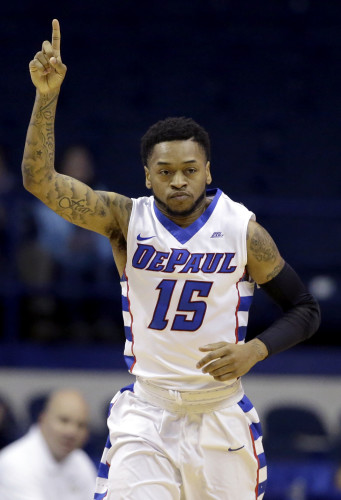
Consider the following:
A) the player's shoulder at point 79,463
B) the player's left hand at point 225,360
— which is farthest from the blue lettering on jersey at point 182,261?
the player's shoulder at point 79,463

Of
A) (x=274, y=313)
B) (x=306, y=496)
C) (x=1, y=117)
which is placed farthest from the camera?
(x=1, y=117)

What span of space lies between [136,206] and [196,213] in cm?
29

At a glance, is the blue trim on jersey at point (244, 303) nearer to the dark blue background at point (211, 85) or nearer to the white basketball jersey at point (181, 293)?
the white basketball jersey at point (181, 293)

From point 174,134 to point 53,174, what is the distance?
1.92 feet

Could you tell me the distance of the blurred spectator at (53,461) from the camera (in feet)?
20.8

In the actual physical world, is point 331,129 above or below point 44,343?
above

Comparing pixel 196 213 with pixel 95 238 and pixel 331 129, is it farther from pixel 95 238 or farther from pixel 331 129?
pixel 331 129

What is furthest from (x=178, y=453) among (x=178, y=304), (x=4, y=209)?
(x=4, y=209)

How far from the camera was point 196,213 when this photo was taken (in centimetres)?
446

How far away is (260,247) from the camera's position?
4410mm

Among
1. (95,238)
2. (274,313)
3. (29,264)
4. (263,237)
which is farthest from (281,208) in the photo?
(263,237)

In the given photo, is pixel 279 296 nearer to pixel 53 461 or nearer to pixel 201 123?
pixel 53 461

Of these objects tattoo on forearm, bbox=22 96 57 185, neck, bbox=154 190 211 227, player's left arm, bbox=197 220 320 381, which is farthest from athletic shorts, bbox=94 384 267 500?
tattoo on forearm, bbox=22 96 57 185

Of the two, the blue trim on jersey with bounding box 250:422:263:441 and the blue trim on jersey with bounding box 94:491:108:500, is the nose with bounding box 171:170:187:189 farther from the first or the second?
the blue trim on jersey with bounding box 94:491:108:500
